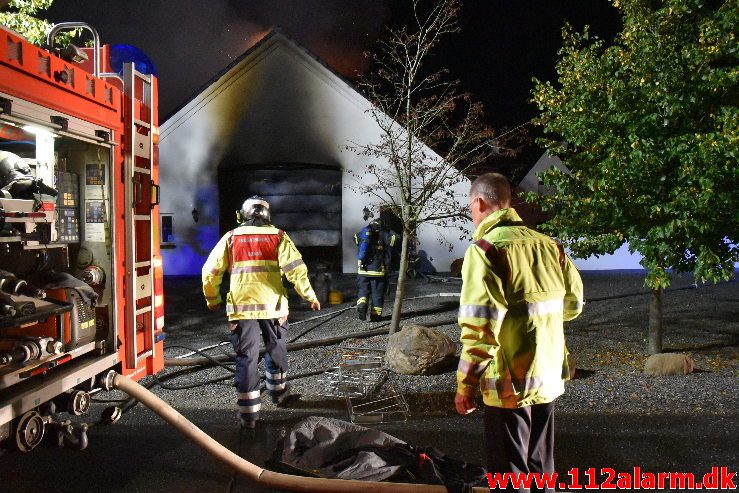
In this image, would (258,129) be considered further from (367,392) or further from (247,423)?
(247,423)

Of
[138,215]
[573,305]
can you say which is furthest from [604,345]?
[138,215]

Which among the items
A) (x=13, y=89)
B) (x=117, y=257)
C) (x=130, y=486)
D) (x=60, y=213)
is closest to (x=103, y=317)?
(x=117, y=257)

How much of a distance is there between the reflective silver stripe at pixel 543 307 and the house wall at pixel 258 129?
Answer: 13.5 metres

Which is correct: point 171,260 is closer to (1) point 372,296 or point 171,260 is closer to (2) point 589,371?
(1) point 372,296

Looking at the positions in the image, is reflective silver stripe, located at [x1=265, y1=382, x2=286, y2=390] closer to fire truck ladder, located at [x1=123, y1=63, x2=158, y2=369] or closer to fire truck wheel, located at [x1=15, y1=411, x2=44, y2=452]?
fire truck ladder, located at [x1=123, y1=63, x2=158, y2=369]

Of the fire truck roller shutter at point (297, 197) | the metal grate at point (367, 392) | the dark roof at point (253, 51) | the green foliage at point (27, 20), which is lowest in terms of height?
the metal grate at point (367, 392)

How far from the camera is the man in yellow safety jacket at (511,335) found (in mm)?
2680

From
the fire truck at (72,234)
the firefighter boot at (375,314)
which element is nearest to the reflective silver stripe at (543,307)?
the fire truck at (72,234)

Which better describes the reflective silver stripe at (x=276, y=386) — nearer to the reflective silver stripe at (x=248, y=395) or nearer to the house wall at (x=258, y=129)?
the reflective silver stripe at (x=248, y=395)

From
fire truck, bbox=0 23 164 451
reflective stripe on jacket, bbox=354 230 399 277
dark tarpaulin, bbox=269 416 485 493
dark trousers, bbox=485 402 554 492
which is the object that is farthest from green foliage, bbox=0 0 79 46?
dark trousers, bbox=485 402 554 492

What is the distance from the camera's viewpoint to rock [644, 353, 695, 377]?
6.25m

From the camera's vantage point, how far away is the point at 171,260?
55.0 feet

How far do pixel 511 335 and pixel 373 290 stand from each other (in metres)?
6.92

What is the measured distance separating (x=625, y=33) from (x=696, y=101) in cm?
117
